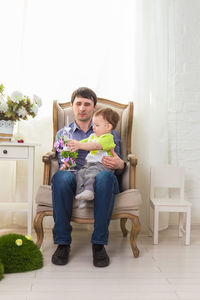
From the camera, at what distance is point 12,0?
2818 millimetres

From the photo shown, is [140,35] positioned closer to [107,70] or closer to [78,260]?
[107,70]

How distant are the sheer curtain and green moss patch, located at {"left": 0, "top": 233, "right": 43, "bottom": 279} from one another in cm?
83

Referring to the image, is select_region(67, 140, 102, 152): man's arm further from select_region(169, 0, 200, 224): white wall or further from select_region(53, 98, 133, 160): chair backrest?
select_region(169, 0, 200, 224): white wall

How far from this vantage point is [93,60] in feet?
9.45

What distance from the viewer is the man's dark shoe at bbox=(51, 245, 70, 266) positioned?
2.04m

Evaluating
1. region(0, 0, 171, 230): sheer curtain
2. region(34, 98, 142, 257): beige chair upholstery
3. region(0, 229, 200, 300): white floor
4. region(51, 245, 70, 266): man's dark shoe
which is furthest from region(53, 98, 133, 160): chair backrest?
region(51, 245, 70, 266): man's dark shoe

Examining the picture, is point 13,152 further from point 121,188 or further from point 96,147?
point 121,188

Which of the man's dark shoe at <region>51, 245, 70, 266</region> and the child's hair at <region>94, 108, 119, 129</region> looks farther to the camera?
the child's hair at <region>94, 108, 119, 129</region>

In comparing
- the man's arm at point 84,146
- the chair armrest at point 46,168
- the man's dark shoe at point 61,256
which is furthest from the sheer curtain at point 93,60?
the man's dark shoe at point 61,256

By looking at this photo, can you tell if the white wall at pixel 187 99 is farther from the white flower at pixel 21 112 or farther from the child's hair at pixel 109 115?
the white flower at pixel 21 112

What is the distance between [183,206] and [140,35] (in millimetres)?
1322

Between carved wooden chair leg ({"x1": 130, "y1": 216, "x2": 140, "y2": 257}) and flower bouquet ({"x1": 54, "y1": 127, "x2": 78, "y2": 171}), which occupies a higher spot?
flower bouquet ({"x1": 54, "y1": 127, "x2": 78, "y2": 171})

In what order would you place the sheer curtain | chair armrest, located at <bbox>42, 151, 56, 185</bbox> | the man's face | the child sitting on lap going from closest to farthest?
the child sitting on lap → chair armrest, located at <bbox>42, 151, 56, 185</bbox> → the man's face → the sheer curtain

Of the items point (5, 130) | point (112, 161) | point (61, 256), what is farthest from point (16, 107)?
point (61, 256)
